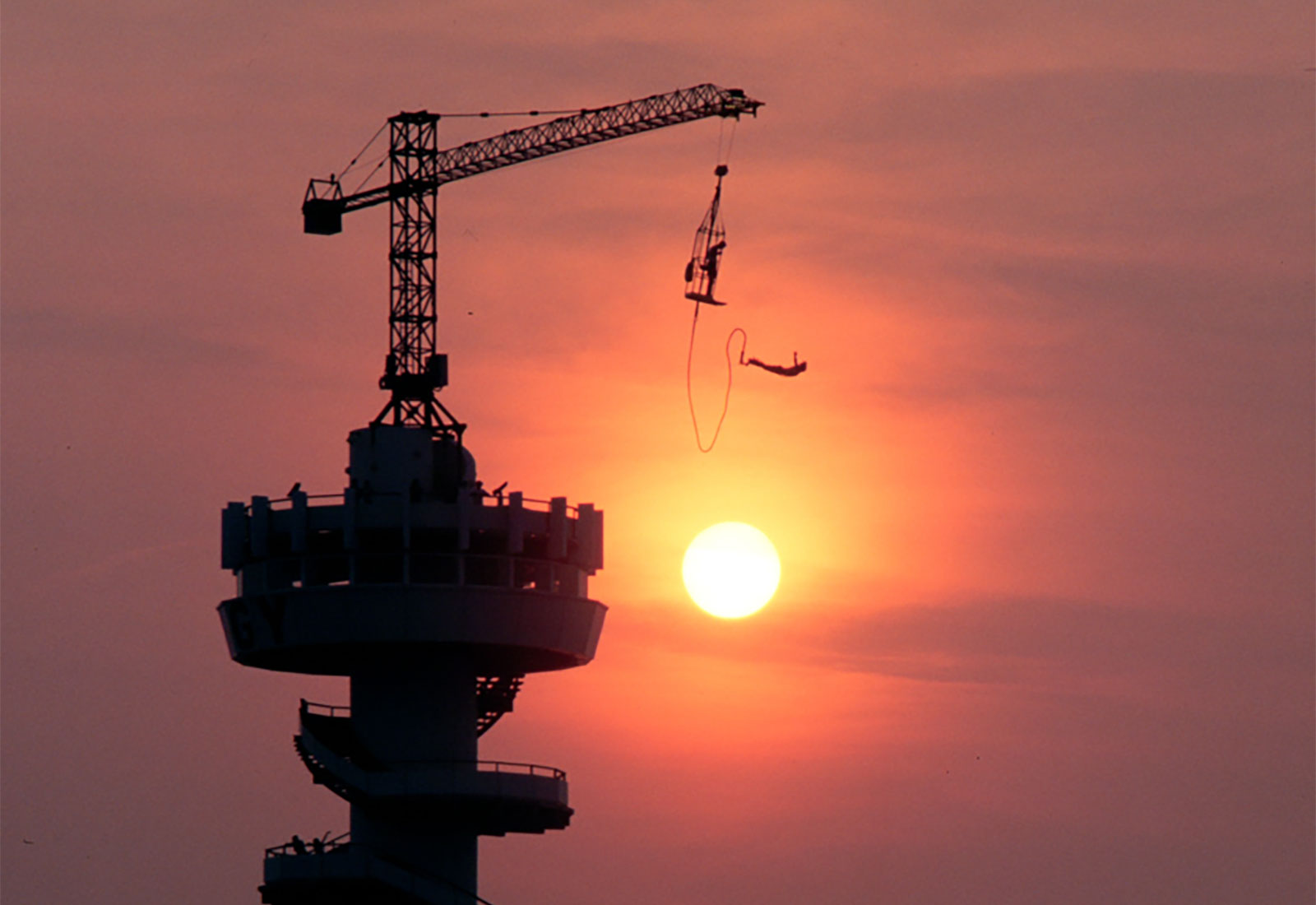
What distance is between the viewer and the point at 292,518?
183 metres

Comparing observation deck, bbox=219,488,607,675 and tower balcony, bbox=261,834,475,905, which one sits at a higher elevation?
observation deck, bbox=219,488,607,675

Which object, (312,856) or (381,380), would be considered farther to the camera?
(381,380)

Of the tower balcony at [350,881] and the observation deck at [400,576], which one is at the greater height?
the observation deck at [400,576]

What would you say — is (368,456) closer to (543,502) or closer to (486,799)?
(543,502)

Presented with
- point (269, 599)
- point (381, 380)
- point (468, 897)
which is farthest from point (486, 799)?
point (381, 380)

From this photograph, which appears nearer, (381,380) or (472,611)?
(472,611)

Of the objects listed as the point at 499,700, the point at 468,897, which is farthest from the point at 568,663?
the point at 468,897

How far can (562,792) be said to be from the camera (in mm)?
187000

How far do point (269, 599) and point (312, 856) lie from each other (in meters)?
15.5

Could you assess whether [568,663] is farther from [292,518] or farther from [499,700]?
[292,518]

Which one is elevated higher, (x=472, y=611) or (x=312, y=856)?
(x=472, y=611)

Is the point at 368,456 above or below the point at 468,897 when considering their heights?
above

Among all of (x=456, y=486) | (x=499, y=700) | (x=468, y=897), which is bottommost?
(x=468, y=897)

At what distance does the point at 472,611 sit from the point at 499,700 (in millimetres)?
9611
